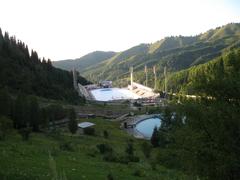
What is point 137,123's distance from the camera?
323ft

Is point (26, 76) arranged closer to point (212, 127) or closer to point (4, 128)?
point (4, 128)

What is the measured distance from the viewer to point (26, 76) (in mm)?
101625

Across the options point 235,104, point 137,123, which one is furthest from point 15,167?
point 137,123

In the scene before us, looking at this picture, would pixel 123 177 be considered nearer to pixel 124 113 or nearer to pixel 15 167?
pixel 15 167

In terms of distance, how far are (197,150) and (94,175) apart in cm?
565

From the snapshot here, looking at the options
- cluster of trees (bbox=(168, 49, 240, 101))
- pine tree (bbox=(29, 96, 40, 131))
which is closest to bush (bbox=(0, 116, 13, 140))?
pine tree (bbox=(29, 96, 40, 131))

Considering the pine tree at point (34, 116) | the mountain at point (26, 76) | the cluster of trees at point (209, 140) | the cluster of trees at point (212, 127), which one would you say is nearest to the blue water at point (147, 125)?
the mountain at point (26, 76)

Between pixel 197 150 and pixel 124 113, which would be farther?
pixel 124 113

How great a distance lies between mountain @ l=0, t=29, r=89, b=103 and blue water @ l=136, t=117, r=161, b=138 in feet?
92.9

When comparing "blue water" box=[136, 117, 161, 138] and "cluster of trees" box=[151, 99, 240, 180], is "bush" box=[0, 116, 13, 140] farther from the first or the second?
"blue water" box=[136, 117, 161, 138]

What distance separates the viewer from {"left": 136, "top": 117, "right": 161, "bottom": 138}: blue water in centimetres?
8695

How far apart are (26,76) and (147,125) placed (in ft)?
126

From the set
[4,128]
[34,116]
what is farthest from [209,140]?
[34,116]

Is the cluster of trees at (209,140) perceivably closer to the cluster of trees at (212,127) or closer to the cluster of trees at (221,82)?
the cluster of trees at (212,127)
